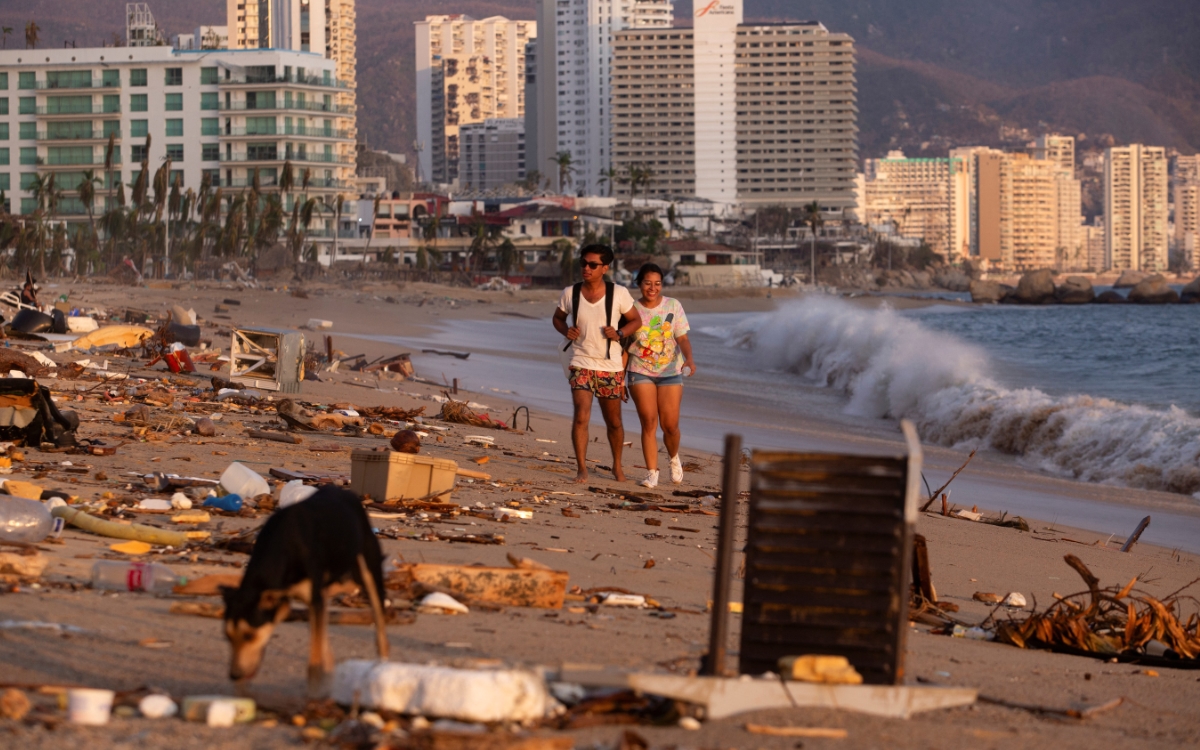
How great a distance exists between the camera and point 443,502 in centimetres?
676

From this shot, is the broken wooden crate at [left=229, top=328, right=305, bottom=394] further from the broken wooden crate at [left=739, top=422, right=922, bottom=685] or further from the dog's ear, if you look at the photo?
the broken wooden crate at [left=739, top=422, right=922, bottom=685]

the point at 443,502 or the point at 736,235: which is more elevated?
the point at 736,235

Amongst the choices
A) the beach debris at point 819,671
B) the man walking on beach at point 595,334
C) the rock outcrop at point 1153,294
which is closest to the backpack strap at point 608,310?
the man walking on beach at point 595,334

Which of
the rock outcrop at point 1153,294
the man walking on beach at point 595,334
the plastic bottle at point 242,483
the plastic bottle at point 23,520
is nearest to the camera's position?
the plastic bottle at point 23,520

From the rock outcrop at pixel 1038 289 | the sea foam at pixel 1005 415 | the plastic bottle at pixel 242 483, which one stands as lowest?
the sea foam at pixel 1005 415

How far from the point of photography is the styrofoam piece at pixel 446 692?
316 cm

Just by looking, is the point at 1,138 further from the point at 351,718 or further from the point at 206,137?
the point at 351,718

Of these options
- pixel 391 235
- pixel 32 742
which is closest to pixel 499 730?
pixel 32 742

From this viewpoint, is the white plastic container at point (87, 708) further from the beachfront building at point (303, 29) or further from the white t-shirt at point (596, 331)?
the beachfront building at point (303, 29)

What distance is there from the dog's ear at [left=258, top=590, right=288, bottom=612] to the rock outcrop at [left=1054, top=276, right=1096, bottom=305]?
110 metres

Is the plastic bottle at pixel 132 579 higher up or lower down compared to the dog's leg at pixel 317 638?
lower down

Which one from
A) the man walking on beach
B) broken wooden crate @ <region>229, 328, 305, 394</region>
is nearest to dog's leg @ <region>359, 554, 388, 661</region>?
the man walking on beach

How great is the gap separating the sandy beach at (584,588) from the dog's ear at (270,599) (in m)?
0.28

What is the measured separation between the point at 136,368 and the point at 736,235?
449ft
